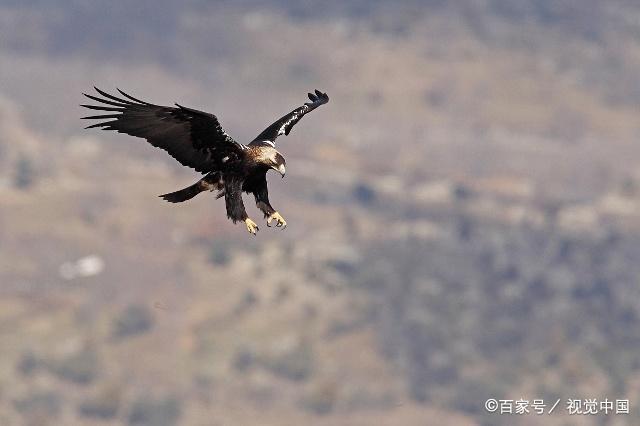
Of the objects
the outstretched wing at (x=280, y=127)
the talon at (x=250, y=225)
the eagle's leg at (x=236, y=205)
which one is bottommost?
the talon at (x=250, y=225)

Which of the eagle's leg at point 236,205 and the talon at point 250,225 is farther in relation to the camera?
the eagle's leg at point 236,205

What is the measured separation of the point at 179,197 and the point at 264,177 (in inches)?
102

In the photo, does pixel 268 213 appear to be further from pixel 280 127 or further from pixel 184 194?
pixel 280 127

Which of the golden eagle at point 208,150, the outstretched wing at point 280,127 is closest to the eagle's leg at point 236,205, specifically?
the golden eagle at point 208,150

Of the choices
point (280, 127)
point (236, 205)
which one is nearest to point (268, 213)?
point (236, 205)

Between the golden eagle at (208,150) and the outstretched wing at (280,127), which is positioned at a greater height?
the outstretched wing at (280,127)

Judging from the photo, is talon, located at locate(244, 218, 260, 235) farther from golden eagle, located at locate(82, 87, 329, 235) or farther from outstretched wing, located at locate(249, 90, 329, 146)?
outstretched wing, located at locate(249, 90, 329, 146)

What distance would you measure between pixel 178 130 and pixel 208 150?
1.07 meters

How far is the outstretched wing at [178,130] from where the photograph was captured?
41.8 m

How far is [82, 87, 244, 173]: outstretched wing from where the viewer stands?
4175 cm

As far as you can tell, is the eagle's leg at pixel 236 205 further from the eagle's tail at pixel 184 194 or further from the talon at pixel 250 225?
the eagle's tail at pixel 184 194

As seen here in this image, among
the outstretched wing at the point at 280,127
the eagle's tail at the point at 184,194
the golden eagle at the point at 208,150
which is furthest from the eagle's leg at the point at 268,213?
the eagle's tail at the point at 184,194

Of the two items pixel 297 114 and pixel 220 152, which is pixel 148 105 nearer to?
pixel 220 152

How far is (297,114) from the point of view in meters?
49.2
